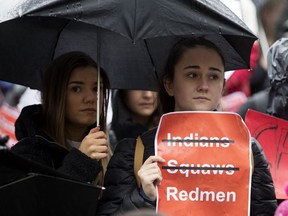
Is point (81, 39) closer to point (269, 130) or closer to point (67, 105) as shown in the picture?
point (67, 105)

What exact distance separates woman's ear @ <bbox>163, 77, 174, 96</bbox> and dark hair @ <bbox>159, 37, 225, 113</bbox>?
0.02m

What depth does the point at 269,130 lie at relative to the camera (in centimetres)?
628

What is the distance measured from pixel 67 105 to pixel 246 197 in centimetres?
134

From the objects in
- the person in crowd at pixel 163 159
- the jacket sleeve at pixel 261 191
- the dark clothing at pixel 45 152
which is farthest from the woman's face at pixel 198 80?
the dark clothing at pixel 45 152

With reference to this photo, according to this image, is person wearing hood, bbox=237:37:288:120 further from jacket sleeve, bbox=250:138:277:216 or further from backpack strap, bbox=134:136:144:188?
backpack strap, bbox=134:136:144:188

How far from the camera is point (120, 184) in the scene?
540cm

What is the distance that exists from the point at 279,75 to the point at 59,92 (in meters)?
1.47

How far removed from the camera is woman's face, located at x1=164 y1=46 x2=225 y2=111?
5559 millimetres

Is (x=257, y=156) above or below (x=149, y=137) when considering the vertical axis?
below

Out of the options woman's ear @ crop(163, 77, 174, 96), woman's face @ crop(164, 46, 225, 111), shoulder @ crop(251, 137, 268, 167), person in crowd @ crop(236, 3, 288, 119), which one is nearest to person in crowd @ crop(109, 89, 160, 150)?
person in crowd @ crop(236, 3, 288, 119)

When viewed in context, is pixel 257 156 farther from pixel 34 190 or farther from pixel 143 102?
pixel 143 102

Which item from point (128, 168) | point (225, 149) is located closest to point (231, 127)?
point (225, 149)

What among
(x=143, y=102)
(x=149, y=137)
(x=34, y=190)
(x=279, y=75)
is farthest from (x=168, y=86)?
(x=143, y=102)

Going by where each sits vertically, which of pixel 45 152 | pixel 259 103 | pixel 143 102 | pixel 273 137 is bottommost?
pixel 45 152
